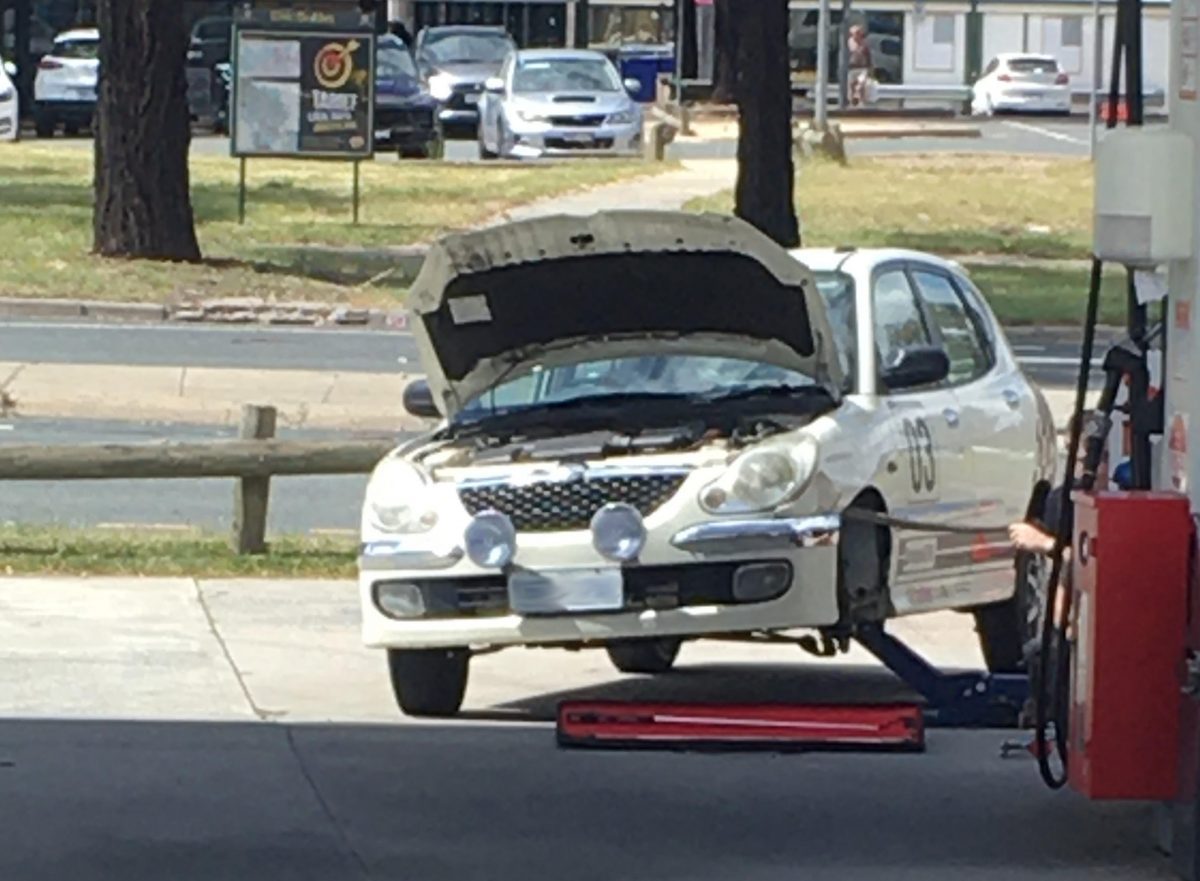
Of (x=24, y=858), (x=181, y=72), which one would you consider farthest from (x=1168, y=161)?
(x=181, y=72)

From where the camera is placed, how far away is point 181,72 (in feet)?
82.5

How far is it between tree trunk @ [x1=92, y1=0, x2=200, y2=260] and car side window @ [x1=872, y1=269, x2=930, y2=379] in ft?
47.4

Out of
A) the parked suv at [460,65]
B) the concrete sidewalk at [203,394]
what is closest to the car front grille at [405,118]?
the parked suv at [460,65]

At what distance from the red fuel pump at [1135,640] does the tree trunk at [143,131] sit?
1809 centimetres

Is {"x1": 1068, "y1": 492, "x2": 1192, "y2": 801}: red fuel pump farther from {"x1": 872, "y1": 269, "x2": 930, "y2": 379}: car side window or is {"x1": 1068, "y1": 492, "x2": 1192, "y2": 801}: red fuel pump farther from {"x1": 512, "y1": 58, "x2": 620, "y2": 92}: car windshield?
{"x1": 512, "y1": 58, "x2": 620, "y2": 92}: car windshield

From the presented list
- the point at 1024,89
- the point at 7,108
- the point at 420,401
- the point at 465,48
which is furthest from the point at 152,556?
the point at 1024,89

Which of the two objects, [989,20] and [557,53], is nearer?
[557,53]

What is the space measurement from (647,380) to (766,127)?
17413mm

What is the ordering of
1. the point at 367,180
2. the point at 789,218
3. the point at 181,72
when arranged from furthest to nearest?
the point at 367,180 → the point at 789,218 → the point at 181,72

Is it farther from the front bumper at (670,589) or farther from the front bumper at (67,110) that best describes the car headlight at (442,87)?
the front bumper at (670,589)

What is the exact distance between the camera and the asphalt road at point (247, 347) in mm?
21547

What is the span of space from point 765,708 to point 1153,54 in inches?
2095

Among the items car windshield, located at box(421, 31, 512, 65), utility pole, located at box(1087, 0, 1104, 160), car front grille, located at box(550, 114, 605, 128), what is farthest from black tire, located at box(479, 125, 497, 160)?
utility pole, located at box(1087, 0, 1104, 160)

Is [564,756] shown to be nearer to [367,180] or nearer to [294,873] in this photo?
[294,873]
